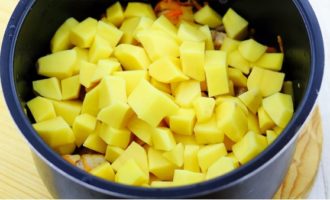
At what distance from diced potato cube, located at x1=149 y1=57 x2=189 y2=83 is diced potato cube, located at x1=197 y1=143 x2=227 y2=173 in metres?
0.16

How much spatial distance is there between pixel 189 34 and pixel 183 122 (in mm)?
234

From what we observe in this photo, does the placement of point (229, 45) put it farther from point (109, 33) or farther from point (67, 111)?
point (67, 111)

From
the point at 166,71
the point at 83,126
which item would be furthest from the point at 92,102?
the point at 166,71

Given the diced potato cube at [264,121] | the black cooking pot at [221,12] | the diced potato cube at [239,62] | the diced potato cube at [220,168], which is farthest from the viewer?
the diced potato cube at [239,62]

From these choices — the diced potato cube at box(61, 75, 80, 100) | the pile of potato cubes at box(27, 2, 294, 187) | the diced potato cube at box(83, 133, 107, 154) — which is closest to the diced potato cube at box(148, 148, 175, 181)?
the pile of potato cubes at box(27, 2, 294, 187)

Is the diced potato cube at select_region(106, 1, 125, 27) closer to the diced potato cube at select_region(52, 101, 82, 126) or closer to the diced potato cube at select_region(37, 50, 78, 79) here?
A: the diced potato cube at select_region(37, 50, 78, 79)

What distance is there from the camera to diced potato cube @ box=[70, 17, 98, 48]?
1.19m

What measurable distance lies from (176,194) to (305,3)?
0.45 m

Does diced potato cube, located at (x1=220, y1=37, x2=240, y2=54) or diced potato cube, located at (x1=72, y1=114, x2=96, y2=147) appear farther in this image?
diced potato cube, located at (x1=220, y1=37, x2=240, y2=54)

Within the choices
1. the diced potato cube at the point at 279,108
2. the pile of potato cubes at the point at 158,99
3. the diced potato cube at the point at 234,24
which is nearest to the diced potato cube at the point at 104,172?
the pile of potato cubes at the point at 158,99

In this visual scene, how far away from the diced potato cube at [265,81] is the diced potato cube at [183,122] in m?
0.16

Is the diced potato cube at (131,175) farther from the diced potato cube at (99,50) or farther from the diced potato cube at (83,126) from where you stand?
the diced potato cube at (99,50)

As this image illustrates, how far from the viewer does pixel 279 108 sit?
1061 mm

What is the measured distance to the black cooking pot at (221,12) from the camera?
0.84 metres
